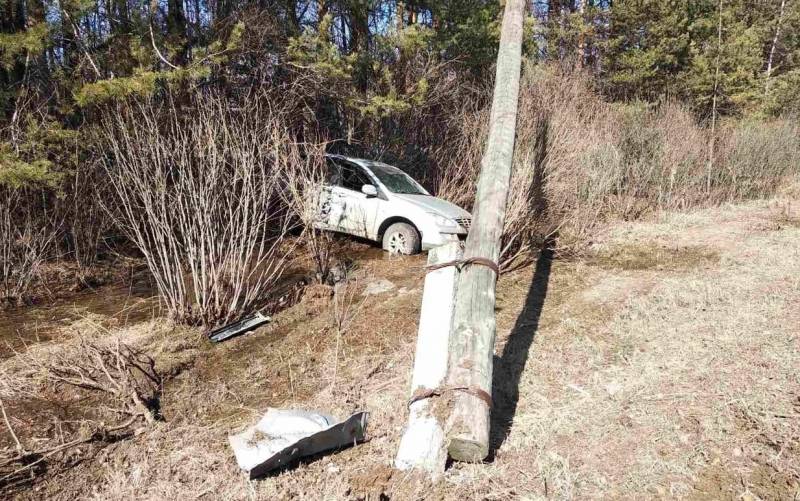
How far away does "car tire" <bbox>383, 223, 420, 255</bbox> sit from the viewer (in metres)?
8.38

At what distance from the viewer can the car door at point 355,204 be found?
28.7ft

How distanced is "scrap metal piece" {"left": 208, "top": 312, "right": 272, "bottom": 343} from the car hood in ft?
11.5

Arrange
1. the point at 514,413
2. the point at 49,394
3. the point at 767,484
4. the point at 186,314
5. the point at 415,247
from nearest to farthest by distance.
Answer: the point at 767,484 < the point at 514,413 < the point at 49,394 < the point at 186,314 < the point at 415,247

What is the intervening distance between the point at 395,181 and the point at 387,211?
848mm

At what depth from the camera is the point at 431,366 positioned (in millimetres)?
3391

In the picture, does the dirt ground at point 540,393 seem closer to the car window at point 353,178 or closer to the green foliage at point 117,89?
the car window at point 353,178

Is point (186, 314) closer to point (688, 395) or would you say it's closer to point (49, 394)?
point (49, 394)

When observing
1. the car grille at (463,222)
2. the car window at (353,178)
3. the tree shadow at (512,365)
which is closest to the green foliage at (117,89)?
the car window at (353,178)

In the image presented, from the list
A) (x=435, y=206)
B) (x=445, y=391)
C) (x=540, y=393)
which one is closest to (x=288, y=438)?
(x=445, y=391)

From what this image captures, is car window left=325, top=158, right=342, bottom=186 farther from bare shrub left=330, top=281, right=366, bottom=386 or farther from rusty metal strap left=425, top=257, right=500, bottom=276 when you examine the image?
rusty metal strap left=425, top=257, right=500, bottom=276

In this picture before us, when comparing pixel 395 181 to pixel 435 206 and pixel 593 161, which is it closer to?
pixel 435 206

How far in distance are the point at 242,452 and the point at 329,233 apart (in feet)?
13.8

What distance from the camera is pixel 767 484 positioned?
8.77 ft

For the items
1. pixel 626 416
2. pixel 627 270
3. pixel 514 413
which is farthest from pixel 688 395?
pixel 627 270
